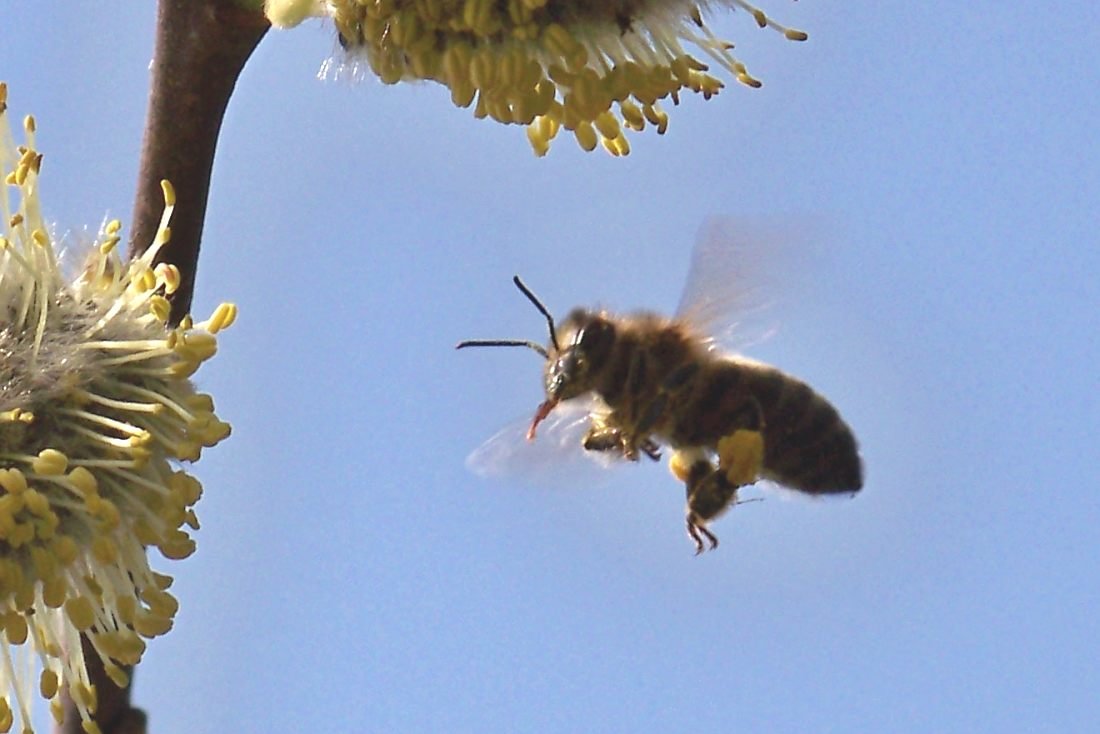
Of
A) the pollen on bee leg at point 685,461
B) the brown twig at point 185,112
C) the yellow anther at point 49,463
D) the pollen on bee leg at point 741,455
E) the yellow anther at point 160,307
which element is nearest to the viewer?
the yellow anther at point 49,463

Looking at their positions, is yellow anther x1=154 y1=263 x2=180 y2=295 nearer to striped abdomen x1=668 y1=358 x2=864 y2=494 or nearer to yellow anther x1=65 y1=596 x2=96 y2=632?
yellow anther x1=65 y1=596 x2=96 y2=632

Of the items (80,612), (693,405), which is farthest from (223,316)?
(693,405)

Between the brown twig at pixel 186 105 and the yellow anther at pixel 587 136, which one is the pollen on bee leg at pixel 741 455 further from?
the brown twig at pixel 186 105

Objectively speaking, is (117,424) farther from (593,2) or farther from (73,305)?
(593,2)

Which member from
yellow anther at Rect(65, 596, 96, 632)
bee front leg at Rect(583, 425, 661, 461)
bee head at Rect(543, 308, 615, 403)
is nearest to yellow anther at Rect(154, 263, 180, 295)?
yellow anther at Rect(65, 596, 96, 632)

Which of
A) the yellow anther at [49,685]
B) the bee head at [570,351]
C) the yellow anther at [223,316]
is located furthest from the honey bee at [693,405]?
the yellow anther at [49,685]

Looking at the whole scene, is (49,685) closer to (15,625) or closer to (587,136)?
(15,625)
